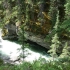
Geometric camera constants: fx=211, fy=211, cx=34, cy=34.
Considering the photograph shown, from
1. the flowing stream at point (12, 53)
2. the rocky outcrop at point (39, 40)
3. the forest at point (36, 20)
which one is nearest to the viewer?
the flowing stream at point (12, 53)

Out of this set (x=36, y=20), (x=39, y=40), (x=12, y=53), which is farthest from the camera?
(x=36, y=20)

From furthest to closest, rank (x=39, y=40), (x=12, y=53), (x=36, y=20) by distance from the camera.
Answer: (x=36, y=20) < (x=39, y=40) < (x=12, y=53)

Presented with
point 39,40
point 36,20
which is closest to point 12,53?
point 39,40

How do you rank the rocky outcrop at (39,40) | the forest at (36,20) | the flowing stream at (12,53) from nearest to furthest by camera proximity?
the flowing stream at (12,53) < the forest at (36,20) < the rocky outcrop at (39,40)

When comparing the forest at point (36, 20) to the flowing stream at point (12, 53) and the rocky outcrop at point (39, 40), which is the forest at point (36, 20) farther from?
the flowing stream at point (12, 53)

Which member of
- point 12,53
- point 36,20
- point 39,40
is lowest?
point 12,53

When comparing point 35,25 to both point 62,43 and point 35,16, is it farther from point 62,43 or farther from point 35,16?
point 62,43

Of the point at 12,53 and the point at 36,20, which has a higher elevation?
the point at 36,20

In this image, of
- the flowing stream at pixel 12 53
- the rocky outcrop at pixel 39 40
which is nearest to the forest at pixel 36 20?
the rocky outcrop at pixel 39 40

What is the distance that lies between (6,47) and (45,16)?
28.3ft

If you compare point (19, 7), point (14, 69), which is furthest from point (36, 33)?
point (14, 69)

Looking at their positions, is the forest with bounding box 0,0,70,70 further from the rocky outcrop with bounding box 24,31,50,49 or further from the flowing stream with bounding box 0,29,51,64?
the flowing stream with bounding box 0,29,51,64

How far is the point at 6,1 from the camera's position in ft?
131

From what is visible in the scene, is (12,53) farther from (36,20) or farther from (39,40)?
(36,20)
